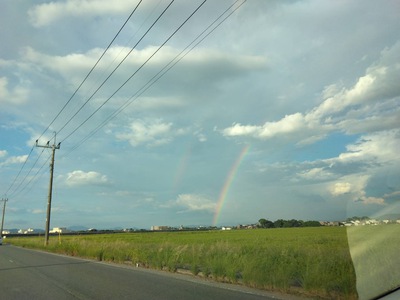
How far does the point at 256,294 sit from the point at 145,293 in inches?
117

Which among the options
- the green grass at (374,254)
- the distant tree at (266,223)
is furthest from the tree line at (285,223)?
the green grass at (374,254)

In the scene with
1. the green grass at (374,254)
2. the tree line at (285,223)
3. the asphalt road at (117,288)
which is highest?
the tree line at (285,223)

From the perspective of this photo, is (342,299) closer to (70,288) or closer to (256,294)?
(256,294)

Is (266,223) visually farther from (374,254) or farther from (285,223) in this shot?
(374,254)

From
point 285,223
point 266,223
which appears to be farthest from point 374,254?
point 266,223

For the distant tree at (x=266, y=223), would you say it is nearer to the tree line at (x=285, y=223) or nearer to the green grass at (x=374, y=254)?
the tree line at (x=285, y=223)

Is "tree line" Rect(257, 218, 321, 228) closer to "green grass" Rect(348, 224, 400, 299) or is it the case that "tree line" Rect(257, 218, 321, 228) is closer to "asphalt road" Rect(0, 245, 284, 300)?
"asphalt road" Rect(0, 245, 284, 300)

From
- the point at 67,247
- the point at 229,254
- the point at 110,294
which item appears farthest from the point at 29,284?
the point at 67,247

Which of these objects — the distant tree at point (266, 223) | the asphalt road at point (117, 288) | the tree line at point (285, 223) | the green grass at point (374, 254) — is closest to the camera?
the green grass at point (374, 254)

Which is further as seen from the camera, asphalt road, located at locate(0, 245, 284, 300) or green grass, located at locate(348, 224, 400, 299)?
asphalt road, located at locate(0, 245, 284, 300)

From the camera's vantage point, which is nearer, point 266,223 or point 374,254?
point 374,254

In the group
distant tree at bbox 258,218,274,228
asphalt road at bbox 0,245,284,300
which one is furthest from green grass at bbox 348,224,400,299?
distant tree at bbox 258,218,274,228

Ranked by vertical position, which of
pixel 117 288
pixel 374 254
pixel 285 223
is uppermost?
pixel 285 223

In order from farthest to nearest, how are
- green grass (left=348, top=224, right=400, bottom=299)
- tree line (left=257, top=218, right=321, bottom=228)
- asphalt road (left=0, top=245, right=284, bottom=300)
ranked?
tree line (left=257, top=218, right=321, bottom=228) < asphalt road (left=0, top=245, right=284, bottom=300) < green grass (left=348, top=224, right=400, bottom=299)
